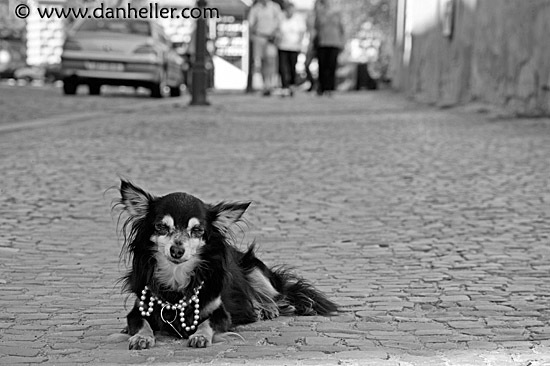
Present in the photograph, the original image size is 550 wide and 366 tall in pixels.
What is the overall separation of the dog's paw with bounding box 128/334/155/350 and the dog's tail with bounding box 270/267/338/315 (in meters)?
0.86

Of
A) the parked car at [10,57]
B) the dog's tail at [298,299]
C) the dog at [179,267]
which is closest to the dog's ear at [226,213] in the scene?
the dog at [179,267]

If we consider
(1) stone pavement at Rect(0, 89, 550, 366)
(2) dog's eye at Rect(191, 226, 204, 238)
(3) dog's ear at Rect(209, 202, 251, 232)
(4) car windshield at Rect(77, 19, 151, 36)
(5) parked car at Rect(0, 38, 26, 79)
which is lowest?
(5) parked car at Rect(0, 38, 26, 79)

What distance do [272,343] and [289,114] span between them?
15.7 m

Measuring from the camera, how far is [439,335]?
5.01m

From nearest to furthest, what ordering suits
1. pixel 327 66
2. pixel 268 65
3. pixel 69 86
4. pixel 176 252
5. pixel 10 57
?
1. pixel 176 252
2. pixel 69 86
3. pixel 327 66
4. pixel 268 65
5. pixel 10 57

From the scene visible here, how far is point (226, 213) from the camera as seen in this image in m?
4.86

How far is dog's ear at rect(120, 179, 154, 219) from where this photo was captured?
482 centimetres

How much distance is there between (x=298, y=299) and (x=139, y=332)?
97 centimetres

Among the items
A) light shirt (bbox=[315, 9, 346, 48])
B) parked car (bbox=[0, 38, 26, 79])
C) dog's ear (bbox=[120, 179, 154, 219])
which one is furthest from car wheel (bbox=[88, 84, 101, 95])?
parked car (bbox=[0, 38, 26, 79])

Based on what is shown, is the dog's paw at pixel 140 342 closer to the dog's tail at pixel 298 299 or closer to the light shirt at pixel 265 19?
the dog's tail at pixel 298 299

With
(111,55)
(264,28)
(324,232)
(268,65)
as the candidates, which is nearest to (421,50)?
(268,65)

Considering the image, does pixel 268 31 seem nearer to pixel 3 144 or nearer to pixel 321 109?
pixel 321 109

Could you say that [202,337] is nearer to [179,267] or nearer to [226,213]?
[179,267]

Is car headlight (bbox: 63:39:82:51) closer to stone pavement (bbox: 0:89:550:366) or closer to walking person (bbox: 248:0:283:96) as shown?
walking person (bbox: 248:0:283:96)
